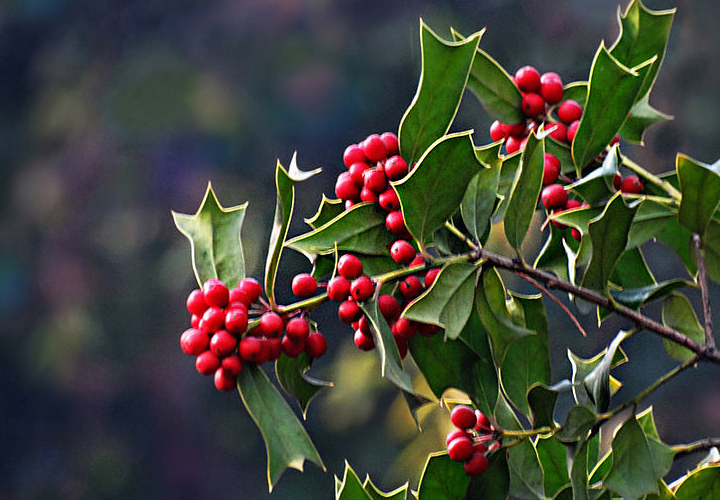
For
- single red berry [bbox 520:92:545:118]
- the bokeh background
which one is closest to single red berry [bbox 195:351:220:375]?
single red berry [bbox 520:92:545:118]

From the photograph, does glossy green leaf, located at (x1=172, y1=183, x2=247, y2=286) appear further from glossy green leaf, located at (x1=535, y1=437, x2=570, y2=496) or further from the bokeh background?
the bokeh background

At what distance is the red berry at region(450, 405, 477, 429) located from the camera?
46 cm

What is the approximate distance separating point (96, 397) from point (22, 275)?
585 mm

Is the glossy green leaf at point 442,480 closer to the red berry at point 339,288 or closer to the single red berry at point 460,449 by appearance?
the single red berry at point 460,449

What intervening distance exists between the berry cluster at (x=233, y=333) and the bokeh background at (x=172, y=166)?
2701 millimetres

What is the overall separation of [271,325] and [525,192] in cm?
13

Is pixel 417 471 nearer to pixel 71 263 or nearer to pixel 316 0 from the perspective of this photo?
pixel 71 263

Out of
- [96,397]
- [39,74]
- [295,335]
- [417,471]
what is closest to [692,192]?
[295,335]

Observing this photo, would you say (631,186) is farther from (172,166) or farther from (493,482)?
(172,166)

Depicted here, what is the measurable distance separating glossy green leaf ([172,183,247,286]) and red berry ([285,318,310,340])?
0.13ft

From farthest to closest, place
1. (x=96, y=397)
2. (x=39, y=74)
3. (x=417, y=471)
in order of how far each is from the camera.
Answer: (x=39, y=74) < (x=96, y=397) < (x=417, y=471)

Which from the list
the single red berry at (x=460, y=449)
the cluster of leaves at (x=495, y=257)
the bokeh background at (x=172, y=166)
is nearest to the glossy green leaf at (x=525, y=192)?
the cluster of leaves at (x=495, y=257)

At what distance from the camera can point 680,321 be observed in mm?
502

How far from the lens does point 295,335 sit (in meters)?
0.42
